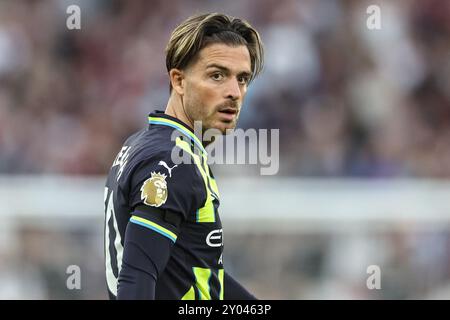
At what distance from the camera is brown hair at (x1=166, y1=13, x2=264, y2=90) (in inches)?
135

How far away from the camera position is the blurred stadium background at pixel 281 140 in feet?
24.1

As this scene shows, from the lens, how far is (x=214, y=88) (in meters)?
3.43

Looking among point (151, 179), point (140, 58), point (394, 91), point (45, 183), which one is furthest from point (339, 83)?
point (151, 179)

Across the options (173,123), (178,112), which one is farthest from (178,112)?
(173,123)

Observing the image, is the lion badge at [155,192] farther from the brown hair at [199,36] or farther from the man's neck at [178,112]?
the brown hair at [199,36]

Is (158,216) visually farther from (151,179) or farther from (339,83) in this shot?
(339,83)

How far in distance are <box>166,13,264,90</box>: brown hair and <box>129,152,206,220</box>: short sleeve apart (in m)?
0.54

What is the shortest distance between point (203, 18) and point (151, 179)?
825 millimetres

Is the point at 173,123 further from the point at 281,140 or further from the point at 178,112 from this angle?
the point at 281,140

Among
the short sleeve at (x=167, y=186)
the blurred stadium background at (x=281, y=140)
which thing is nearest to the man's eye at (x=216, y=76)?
the short sleeve at (x=167, y=186)

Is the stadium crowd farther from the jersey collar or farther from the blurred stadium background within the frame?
the jersey collar

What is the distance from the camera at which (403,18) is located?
374 inches

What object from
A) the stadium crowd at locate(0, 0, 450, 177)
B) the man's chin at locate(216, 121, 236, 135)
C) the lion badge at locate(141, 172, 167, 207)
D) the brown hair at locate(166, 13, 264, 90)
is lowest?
the lion badge at locate(141, 172, 167, 207)

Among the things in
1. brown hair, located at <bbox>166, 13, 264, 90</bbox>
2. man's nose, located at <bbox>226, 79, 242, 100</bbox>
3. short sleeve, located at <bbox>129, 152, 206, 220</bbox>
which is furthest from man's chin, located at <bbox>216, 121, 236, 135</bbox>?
short sleeve, located at <bbox>129, 152, 206, 220</bbox>
